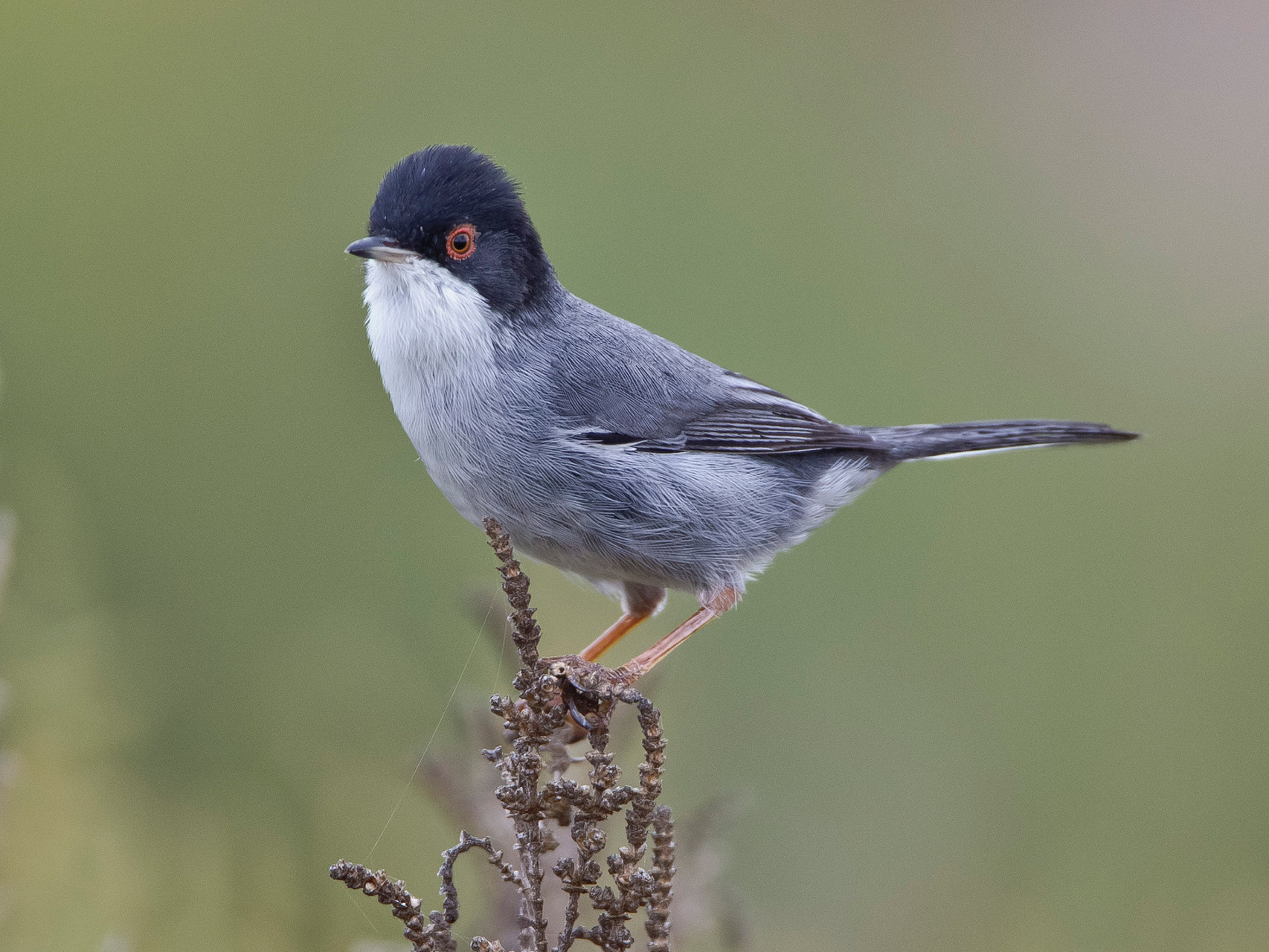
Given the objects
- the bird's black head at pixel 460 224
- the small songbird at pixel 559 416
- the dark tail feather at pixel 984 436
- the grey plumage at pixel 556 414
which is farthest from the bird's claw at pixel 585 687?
the dark tail feather at pixel 984 436

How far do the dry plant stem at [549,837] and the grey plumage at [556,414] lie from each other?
835mm

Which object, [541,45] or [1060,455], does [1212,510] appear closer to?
[1060,455]

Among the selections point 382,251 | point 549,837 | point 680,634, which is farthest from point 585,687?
point 382,251

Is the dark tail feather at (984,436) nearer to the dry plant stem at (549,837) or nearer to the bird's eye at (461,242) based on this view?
the bird's eye at (461,242)

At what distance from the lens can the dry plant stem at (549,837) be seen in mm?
1874

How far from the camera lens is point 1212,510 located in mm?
4797

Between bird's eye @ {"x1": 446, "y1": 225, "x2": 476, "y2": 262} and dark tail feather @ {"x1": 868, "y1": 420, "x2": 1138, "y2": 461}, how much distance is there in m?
1.54

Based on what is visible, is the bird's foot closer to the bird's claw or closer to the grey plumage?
the bird's claw

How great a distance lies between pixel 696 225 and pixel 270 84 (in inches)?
86.5

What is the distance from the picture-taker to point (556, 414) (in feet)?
9.92

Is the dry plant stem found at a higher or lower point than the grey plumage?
lower

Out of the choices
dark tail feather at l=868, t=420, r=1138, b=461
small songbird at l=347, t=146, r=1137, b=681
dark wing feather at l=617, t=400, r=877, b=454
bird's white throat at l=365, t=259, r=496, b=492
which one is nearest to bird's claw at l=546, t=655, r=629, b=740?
small songbird at l=347, t=146, r=1137, b=681

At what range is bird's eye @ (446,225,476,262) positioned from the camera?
2.99 metres

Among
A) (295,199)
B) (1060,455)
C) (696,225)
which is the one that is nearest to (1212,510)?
(1060,455)
